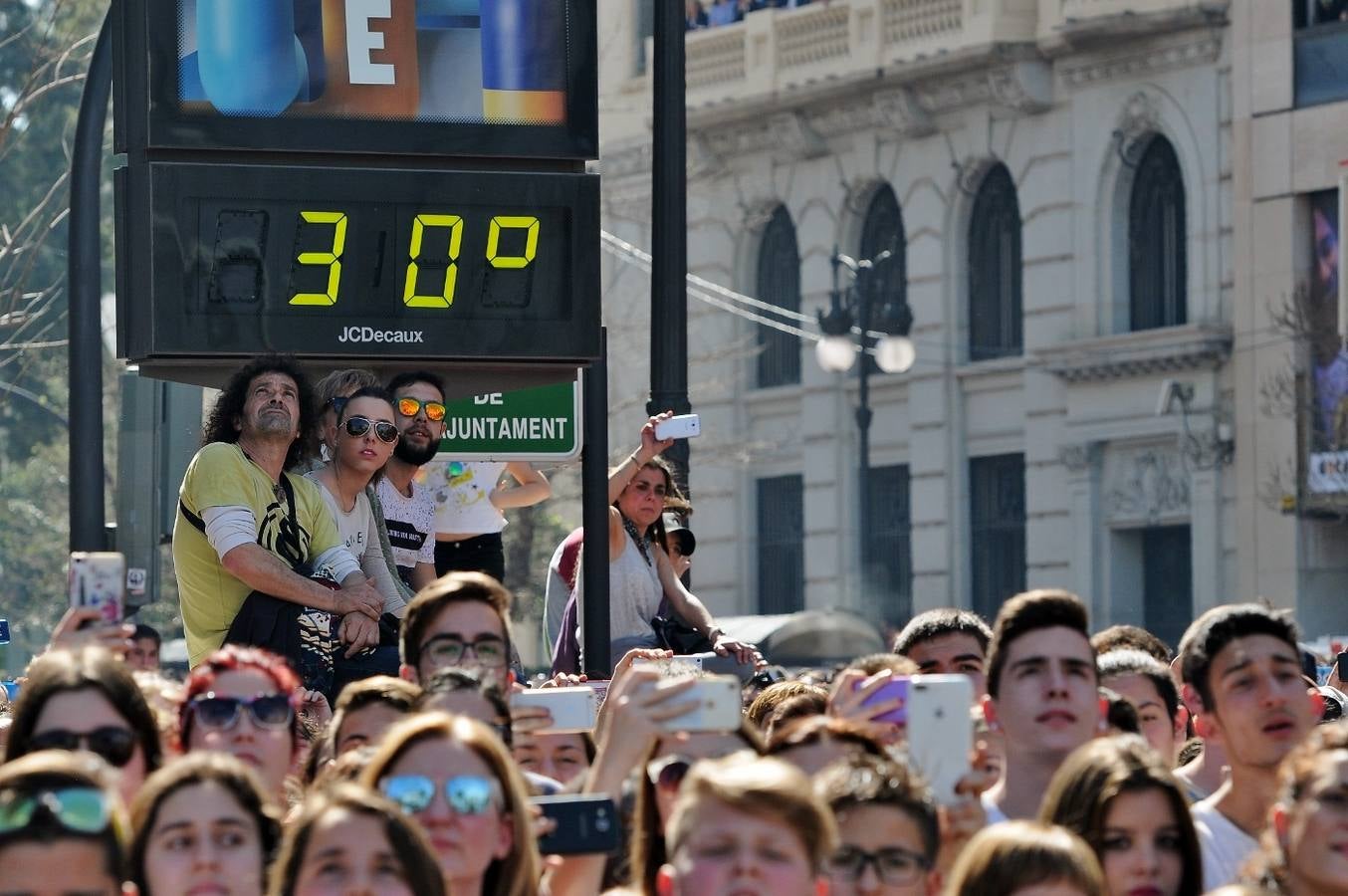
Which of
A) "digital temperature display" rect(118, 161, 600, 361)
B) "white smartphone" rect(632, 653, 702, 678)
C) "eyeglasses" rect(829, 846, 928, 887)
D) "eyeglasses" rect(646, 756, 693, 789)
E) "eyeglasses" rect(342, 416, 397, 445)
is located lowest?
"eyeglasses" rect(829, 846, 928, 887)

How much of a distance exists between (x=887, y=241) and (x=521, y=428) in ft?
93.5

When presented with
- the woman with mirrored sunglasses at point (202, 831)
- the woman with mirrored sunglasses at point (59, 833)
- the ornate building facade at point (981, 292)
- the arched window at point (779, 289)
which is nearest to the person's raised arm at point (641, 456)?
the woman with mirrored sunglasses at point (202, 831)

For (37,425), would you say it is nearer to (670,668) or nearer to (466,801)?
(670,668)

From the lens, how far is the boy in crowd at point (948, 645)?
9672mm

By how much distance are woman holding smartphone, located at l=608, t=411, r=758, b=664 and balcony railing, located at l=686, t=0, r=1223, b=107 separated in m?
26.3

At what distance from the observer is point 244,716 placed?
24.1 ft

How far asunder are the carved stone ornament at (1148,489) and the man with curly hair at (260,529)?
2871 cm

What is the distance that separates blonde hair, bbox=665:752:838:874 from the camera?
600cm

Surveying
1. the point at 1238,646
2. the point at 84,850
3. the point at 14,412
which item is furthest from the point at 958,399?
the point at 84,850

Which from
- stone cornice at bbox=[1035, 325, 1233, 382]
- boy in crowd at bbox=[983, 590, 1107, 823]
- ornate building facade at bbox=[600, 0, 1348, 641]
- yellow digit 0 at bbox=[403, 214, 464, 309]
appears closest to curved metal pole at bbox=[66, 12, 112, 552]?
yellow digit 0 at bbox=[403, 214, 464, 309]

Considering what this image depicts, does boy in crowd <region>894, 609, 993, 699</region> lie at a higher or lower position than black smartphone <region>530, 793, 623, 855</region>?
higher

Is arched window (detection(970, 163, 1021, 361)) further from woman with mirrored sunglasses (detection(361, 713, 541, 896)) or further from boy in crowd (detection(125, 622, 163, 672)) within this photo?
woman with mirrored sunglasses (detection(361, 713, 541, 896))

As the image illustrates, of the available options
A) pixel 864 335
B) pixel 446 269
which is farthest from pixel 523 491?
pixel 864 335

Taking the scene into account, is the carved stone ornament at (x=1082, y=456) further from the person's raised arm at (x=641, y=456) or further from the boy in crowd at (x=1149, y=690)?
the boy in crowd at (x=1149, y=690)
